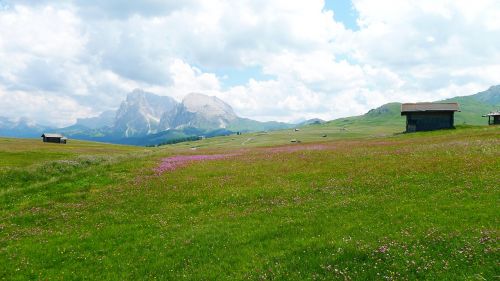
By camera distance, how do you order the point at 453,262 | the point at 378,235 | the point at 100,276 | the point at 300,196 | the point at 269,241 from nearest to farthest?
the point at 453,262
the point at 100,276
the point at 378,235
the point at 269,241
the point at 300,196

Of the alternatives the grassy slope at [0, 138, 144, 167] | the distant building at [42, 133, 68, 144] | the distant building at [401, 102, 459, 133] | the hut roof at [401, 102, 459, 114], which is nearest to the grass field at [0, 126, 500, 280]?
the grassy slope at [0, 138, 144, 167]

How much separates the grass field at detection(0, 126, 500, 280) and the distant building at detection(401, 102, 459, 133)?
212 feet

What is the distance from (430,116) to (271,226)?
86653 millimetres

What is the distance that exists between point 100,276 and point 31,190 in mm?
19800

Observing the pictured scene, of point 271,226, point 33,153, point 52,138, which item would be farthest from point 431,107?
point 52,138

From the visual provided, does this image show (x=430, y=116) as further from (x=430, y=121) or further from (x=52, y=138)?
(x=52, y=138)

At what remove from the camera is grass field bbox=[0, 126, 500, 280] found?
12695 millimetres

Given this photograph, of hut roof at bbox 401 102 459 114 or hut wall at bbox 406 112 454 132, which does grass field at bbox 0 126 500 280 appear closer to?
hut roof at bbox 401 102 459 114

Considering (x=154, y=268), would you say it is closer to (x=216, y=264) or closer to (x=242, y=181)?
(x=216, y=264)

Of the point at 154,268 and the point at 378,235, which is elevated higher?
the point at 378,235

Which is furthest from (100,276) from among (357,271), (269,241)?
(357,271)

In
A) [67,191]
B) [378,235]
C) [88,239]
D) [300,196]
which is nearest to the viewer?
[378,235]

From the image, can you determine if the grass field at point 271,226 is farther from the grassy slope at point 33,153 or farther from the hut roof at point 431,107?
the hut roof at point 431,107

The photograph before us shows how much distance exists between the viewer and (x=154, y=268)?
45.3 feet
